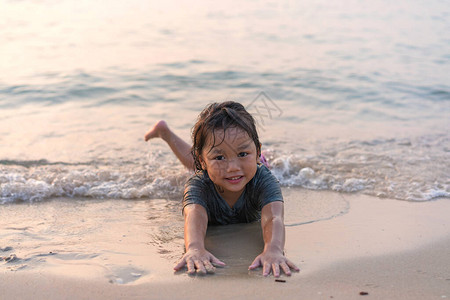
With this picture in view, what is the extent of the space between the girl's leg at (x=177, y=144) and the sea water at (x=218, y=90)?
0.18m

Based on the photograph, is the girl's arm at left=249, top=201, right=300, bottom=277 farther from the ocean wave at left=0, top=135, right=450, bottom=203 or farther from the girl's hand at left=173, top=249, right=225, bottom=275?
the ocean wave at left=0, top=135, right=450, bottom=203

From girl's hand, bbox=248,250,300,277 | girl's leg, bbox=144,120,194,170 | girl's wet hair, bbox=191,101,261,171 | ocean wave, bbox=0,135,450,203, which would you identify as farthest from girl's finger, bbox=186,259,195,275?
girl's leg, bbox=144,120,194,170

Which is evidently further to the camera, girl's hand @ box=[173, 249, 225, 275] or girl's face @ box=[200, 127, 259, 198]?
girl's face @ box=[200, 127, 259, 198]

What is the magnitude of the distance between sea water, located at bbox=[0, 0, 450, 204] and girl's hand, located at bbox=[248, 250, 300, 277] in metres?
1.65

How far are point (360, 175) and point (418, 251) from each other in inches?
65.8

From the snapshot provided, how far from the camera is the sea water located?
452cm

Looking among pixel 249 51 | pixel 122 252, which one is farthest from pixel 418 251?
pixel 249 51

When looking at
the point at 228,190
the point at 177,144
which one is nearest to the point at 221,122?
the point at 228,190

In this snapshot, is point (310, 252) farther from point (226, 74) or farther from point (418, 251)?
point (226, 74)

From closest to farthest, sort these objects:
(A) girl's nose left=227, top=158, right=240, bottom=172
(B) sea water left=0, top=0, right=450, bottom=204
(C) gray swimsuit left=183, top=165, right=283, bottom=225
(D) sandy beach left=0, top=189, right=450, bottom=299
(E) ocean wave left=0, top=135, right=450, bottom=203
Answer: (D) sandy beach left=0, top=189, right=450, bottom=299 → (A) girl's nose left=227, top=158, right=240, bottom=172 → (C) gray swimsuit left=183, top=165, right=283, bottom=225 → (E) ocean wave left=0, top=135, right=450, bottom=203 → (B) sea water left=0, top=0, right=450, bottom=204

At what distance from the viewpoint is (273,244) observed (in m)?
2.79

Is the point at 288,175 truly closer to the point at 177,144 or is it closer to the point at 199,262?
the point at 177,144

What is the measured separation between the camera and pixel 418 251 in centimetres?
287

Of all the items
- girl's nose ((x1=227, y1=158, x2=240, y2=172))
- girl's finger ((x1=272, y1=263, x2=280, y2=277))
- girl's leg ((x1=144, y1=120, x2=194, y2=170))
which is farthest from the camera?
girl's leg ((x1=144, y1=120, x2=194, y2=170))
